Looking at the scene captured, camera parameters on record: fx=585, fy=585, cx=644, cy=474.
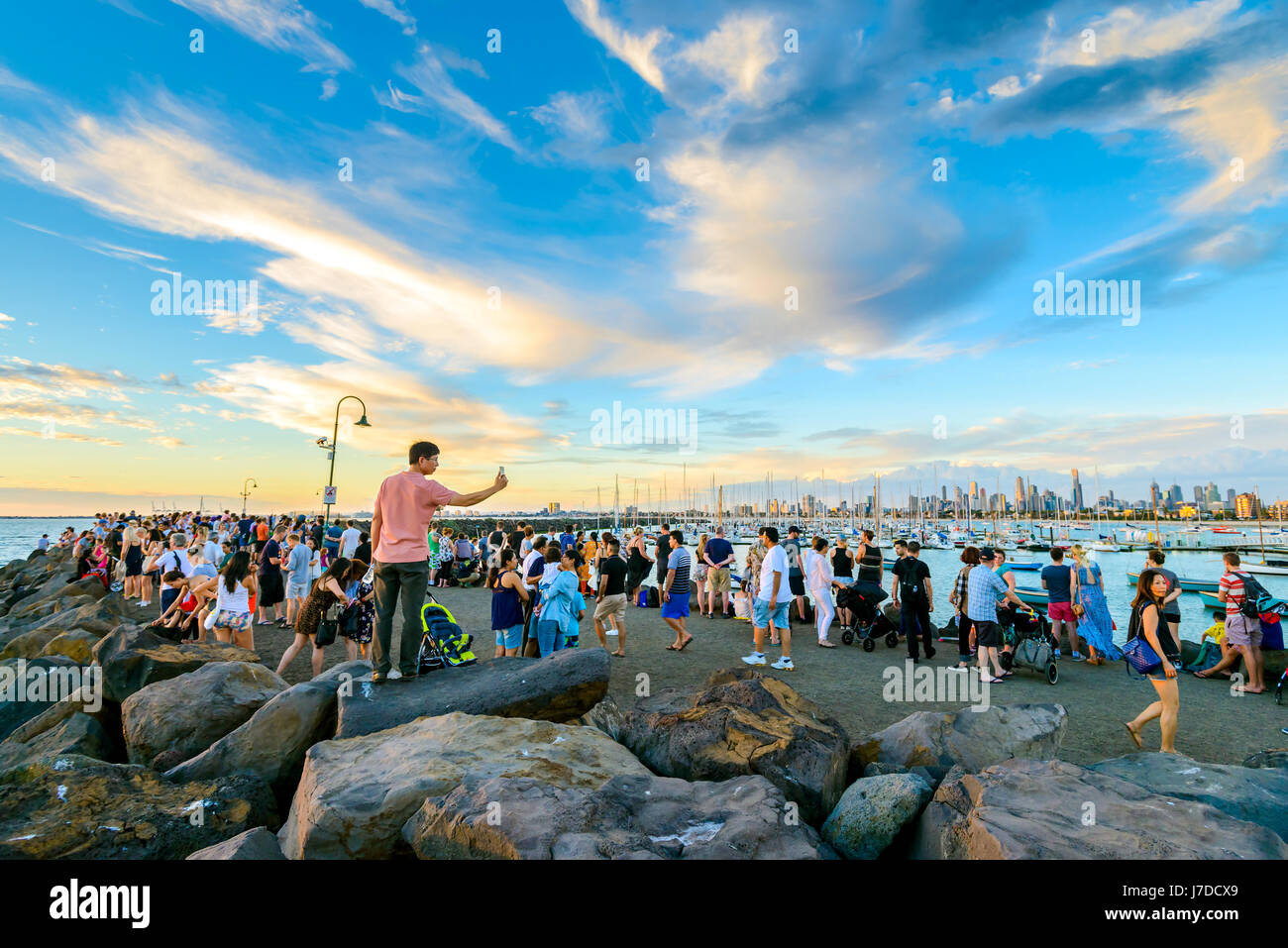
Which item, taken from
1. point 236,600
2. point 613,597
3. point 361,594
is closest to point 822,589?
point 613,597

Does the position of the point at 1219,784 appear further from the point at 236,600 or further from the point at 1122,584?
the point at 1122,584

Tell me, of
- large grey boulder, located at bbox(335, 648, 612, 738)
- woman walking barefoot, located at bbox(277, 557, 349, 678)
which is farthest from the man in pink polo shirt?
woman walking barefoot, located at bbox(277, 557, 349, 678)

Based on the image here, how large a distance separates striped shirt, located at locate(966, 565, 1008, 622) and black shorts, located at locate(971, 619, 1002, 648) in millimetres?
100

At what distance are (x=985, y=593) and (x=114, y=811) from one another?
10916 millimetres

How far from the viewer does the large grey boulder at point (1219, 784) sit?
13.9 feet

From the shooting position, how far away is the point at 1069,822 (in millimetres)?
3506

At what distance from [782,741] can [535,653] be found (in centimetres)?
539

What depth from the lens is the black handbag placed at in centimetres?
895

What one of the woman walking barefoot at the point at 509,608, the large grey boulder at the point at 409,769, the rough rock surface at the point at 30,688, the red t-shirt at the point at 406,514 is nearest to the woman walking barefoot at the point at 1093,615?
the large grey boulder at the point at 409,769

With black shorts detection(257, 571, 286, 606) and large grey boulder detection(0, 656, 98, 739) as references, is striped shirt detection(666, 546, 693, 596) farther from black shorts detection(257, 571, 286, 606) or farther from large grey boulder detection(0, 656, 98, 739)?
black shorts detection(257, 571, 286, 606)

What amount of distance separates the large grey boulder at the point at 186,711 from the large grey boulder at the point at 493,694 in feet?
5.83

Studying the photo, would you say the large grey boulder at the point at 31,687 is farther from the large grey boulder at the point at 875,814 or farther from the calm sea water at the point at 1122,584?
the calm sea water at the point at 1122,584
